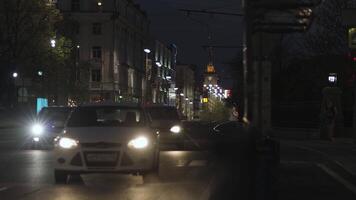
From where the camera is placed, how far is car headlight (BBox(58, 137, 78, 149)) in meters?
13.7

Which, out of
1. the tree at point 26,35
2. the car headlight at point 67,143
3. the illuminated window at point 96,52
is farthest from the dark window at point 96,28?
the car headlight at point 67,143

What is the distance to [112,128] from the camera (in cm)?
1402

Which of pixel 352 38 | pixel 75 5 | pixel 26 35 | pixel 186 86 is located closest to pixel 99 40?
pixel 75 5

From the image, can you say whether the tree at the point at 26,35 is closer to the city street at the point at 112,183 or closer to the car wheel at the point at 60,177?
the city street at the point at 112,183

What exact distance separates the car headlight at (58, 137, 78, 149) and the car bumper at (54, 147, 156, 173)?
0.07 m

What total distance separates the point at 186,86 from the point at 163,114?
152 m

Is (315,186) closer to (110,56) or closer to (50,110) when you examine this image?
(50,110)

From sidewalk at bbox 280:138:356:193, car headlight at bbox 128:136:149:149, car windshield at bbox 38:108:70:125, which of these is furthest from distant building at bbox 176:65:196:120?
car headlight at bbox 128:136:149:149

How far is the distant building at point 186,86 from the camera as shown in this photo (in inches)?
6216

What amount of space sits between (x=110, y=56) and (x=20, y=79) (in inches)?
1443

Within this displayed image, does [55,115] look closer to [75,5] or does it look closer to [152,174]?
[152,174]

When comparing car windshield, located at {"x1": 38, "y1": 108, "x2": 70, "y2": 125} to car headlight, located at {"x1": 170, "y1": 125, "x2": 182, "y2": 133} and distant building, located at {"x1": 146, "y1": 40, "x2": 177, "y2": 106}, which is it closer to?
car headlight, located at {"x1": 170, "y1": 125, "x2": 182, "y2": 133}

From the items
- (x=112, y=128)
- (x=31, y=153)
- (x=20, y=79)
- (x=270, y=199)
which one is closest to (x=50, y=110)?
(x=31, y=153)

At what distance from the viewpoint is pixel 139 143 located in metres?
13.8
